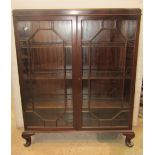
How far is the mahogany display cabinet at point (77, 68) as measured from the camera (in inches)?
74.8

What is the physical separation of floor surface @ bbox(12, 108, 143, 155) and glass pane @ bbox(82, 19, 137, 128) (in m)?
0.29

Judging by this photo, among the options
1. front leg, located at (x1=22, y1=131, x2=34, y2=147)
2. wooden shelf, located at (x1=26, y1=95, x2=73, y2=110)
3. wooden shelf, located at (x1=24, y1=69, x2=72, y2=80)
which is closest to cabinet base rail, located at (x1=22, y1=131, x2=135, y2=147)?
front leg, located at (x1=22, y1=131, x2=34, y2=147)

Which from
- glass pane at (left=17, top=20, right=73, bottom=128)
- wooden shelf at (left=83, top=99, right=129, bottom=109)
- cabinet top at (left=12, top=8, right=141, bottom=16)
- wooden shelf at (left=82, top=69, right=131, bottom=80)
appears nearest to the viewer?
cabinet top at (left=12, top=8, right=141, bottom=16)

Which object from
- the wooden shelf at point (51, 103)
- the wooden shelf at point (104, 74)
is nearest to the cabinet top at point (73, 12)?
the wooden shelf at point (104, 74)

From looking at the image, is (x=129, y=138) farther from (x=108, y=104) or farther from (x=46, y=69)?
(x=46, y=69)

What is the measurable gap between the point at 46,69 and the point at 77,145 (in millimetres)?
974

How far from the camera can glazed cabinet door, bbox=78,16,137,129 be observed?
6.34 ft

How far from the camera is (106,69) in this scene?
6.84 feet

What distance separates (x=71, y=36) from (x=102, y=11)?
375 mm

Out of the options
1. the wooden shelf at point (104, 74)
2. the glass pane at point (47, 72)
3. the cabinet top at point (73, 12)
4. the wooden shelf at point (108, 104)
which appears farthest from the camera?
the wooden shelf at point (108, 104)

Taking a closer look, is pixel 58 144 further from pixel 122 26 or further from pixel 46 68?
pixel 122 26

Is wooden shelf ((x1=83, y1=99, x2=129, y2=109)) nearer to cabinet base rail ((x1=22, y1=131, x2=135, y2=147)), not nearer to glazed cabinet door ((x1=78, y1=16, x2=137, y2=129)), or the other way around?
glazed cabinet door ((x1=78, y1=16, x2=137, y2=129))

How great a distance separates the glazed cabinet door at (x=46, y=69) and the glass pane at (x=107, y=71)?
0.17m

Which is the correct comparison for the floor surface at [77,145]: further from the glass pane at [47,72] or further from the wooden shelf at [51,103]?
the wooden shelf at [51,103]
